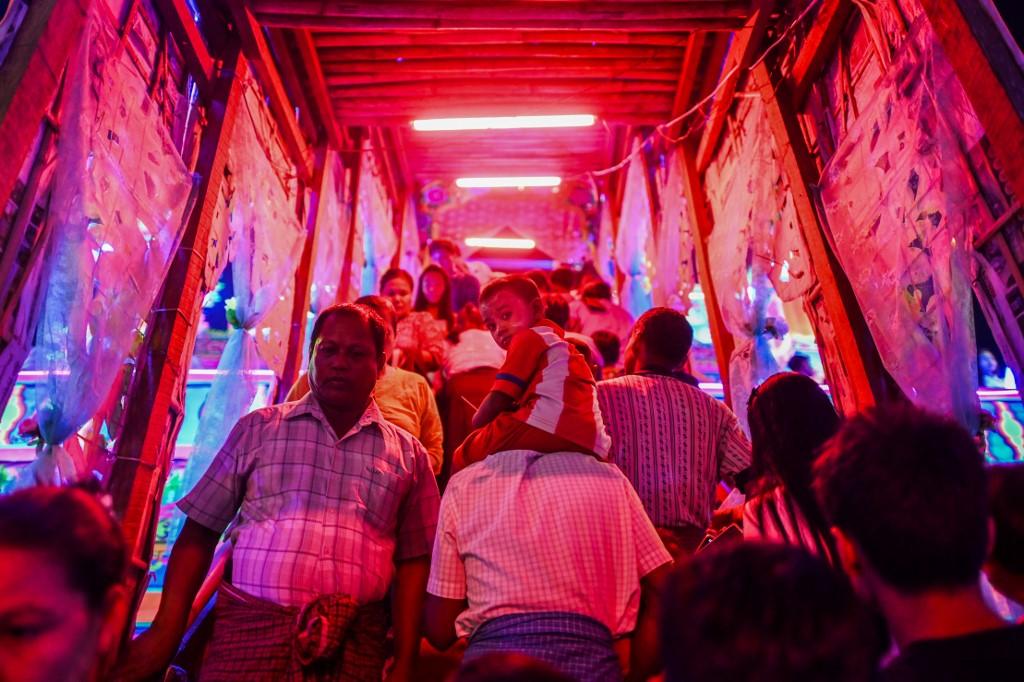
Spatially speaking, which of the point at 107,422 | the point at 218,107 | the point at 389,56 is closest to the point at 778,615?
the point at 107,422

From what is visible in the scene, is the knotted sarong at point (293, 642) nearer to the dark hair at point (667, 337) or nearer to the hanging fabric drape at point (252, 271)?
the hanging fabric drape at point (252, 271)

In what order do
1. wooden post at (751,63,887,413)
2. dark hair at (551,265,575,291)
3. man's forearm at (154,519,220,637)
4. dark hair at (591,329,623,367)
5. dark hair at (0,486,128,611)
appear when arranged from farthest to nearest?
dark hair at (551,265,575,291) < dark hair at (591,329,623,367) < wooden post at (751,63,887,413) < man's forearm at (154,519,220,637) < dark hair at (0,486,128,611)

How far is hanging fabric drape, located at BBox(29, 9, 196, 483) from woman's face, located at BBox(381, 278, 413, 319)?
2081 mm

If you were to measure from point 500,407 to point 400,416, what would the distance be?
1.12 meters

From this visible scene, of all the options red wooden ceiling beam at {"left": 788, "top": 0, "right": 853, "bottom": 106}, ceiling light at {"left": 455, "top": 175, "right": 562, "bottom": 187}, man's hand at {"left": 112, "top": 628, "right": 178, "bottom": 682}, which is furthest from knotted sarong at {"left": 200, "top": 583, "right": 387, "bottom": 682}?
ceiling light at {"left": 455, "top": 175, "right": 562, "bottom": 187}

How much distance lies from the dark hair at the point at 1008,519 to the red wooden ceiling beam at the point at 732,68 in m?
3.55

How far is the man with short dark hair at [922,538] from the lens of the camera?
1061 millimetres

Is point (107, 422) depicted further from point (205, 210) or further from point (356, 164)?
point (356, 164)

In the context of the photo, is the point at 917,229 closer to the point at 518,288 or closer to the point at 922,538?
the point at 518,288

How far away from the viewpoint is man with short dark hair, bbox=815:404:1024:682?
1061 mm

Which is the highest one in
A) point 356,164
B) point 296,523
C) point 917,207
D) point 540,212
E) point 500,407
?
point 540,212

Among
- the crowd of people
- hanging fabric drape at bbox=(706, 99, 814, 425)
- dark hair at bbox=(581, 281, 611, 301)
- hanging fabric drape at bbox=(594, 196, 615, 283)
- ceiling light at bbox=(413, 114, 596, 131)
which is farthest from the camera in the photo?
hanging fabric drape at bbox=(594, 196, 615, 283)

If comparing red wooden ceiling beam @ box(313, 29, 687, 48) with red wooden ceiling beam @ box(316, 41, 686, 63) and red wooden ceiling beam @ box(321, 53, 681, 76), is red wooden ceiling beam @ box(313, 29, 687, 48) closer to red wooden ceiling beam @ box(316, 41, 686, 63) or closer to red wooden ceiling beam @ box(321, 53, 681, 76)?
red wooden ceiling beam @ box(316, 41, 686, 63)

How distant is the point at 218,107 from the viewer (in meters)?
3.84
